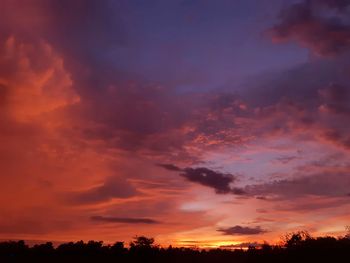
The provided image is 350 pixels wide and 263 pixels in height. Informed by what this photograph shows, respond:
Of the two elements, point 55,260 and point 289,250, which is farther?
point 55,260

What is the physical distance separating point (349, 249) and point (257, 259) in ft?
40.1

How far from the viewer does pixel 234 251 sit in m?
72.2

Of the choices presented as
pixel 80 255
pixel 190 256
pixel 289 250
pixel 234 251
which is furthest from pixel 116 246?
pixel 289 250

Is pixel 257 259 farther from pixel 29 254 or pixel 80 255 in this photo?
pixel 29 254

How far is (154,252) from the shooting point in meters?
72.6

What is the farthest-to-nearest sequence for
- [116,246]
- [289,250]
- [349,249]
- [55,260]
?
[116,246] < [55,260] < [289,250] < [349,249]

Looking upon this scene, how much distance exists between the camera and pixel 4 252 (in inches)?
2744

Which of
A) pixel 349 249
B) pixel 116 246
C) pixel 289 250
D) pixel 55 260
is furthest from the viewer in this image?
pixel 116 246

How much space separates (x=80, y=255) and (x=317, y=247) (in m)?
33.4

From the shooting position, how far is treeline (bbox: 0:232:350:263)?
205ft

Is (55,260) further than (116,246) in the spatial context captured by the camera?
No

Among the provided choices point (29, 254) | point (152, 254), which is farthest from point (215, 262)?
point (29, 254)

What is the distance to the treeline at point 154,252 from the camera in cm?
6262

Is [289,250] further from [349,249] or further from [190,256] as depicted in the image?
[190,256]
